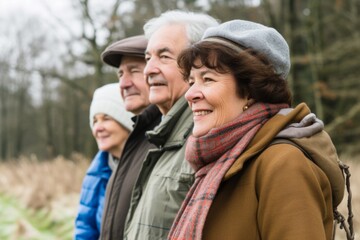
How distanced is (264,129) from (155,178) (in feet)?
2.58

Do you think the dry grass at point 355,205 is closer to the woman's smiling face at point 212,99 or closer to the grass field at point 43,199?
the grass field at point 43,199

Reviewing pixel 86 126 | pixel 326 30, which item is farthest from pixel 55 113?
pixel 326 30

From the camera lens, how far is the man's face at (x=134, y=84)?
2.98m

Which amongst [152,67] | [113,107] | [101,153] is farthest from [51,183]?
[152,67]

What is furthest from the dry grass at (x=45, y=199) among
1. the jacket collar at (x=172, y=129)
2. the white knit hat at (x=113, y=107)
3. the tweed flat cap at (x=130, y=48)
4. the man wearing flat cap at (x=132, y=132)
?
the jacket collar at (x=172, y=129)

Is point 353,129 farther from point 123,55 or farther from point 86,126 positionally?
point 86,126

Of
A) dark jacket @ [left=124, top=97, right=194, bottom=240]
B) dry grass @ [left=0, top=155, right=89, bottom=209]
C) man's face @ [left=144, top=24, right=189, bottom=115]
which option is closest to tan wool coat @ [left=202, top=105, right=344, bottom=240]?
dark jacket @ [left=124, top=97, right=194, bottom=240]

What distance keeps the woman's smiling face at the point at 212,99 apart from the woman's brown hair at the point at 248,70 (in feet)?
0.08

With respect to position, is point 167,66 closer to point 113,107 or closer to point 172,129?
point 172,129

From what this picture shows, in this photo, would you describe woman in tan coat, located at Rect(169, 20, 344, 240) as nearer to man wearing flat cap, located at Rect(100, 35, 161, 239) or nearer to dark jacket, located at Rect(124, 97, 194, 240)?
dark jacket, located at Rect(124, 97, 194, 240)

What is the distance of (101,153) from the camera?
3.48 m

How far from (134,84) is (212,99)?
1.27m

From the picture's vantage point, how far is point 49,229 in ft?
29.1

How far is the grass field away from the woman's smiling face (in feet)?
17.0
